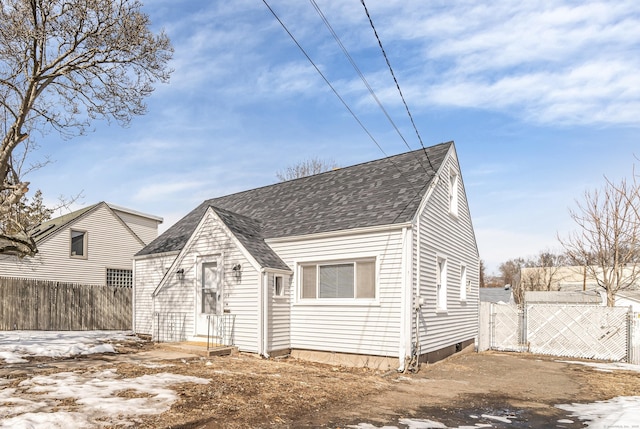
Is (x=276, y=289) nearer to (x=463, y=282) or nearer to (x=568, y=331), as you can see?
(x=463, y=282)

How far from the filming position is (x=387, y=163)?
15109 mm

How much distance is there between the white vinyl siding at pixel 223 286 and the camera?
12656mm

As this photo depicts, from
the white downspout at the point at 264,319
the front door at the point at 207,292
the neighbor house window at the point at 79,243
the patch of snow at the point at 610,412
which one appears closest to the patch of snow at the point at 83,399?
the white downspout at the point at 264,319

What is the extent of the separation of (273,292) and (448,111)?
7.34m

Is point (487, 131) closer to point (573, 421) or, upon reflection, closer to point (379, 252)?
point (379, 252)

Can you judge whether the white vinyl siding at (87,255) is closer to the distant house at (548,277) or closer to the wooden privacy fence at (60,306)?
the wooden privacy fence at (60,306)

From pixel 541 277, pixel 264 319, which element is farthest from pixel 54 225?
pixel 541 277

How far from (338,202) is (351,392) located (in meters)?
6.76

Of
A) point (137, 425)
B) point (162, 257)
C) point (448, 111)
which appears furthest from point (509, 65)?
point (162, 257)

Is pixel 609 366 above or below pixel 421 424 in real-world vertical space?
below

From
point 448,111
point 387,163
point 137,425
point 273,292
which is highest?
point 448,111

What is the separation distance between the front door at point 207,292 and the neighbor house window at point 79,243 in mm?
15615

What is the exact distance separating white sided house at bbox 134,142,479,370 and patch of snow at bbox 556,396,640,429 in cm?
396

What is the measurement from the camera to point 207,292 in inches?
553
